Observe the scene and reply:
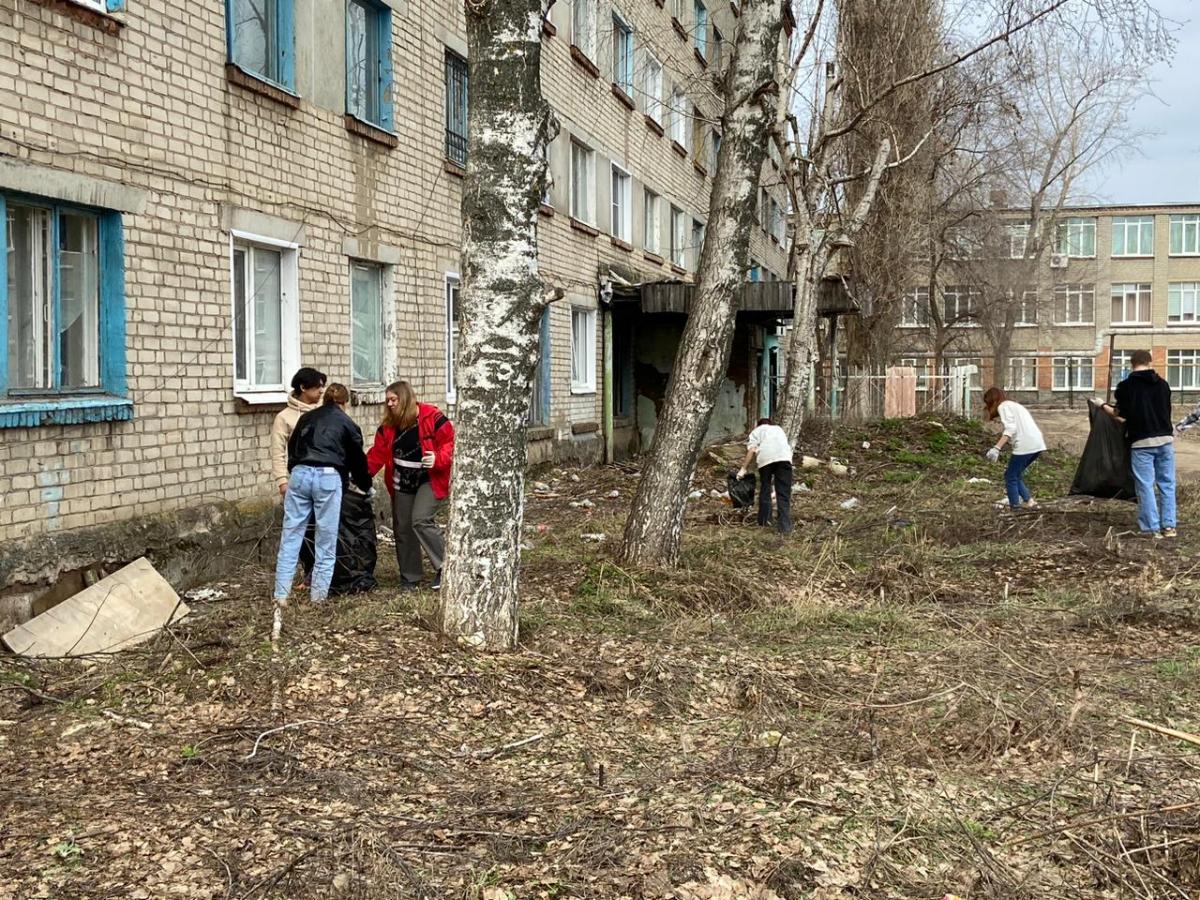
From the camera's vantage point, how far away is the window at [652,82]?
2238 centimetres

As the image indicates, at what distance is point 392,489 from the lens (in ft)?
25.9

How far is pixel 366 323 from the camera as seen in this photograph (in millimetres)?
11633

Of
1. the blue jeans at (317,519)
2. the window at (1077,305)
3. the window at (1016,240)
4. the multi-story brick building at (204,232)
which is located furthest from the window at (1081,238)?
the blue jeans at (317,519)

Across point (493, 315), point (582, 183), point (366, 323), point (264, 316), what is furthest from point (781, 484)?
point (582, 183)

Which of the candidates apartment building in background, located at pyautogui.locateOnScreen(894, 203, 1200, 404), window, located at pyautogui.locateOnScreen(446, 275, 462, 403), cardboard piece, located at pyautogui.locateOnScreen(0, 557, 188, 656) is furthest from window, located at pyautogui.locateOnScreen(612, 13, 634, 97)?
apartment building in background, located at pyautogui.locateOnScreen(894, 203, 1200, 404)

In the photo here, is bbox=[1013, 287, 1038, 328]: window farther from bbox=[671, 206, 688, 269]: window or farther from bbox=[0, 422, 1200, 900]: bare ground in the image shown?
bbox=[0, 422, 1200, 900]: bare ground

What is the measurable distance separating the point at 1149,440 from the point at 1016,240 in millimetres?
39801

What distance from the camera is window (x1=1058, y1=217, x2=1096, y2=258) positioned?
5519 cm

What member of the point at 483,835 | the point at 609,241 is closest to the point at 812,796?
the point at 483,835

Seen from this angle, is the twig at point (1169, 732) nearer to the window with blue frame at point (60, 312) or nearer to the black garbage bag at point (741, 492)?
the window with blue frame at point (60, 312)

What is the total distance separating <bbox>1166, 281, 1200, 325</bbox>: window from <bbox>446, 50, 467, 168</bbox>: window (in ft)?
164

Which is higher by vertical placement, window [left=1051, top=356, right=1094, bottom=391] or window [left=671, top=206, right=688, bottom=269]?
window [left=671, top=206, right=688, bottom=269]

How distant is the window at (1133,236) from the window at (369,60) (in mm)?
51828

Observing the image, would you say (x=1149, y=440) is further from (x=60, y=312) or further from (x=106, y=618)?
(x=60, y=312)
